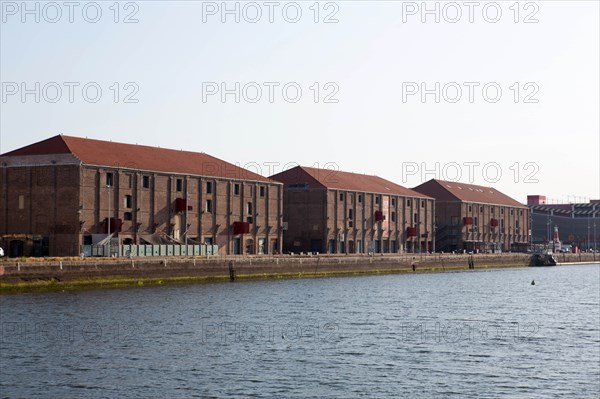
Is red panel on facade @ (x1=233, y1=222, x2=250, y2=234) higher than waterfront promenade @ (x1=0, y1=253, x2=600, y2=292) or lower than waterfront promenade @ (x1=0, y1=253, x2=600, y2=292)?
higher

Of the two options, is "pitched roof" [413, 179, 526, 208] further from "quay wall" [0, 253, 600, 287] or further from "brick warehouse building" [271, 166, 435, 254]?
"quay wall" [0, 253, 600, 287]

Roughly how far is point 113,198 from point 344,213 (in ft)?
168

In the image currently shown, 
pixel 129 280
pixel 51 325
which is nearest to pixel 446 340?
pixel 51 325

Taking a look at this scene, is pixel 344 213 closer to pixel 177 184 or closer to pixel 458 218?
pixel 177 184

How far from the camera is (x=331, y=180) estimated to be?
150625mm

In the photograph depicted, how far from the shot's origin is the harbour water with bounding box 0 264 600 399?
4031 cm

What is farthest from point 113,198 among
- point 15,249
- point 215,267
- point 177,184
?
point 215,267

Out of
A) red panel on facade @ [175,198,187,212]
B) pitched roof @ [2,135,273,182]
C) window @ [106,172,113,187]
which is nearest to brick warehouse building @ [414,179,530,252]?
pitched roof @ [2,135,273,182]

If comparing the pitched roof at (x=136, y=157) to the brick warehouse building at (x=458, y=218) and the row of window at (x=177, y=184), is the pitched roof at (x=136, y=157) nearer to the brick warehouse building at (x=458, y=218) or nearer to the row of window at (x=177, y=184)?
the row of window at (x=177, y=184)

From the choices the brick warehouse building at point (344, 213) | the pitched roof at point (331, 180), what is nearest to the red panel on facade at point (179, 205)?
the brick warehouse building at point (344, 213)

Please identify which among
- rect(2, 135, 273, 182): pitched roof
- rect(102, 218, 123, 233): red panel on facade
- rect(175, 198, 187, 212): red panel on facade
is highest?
rect(2, 135, 273, 182): pitched roof

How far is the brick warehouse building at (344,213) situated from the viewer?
Answer: 146m

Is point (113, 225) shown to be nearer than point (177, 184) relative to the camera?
Yes

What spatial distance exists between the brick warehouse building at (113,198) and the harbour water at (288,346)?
2285 cm
